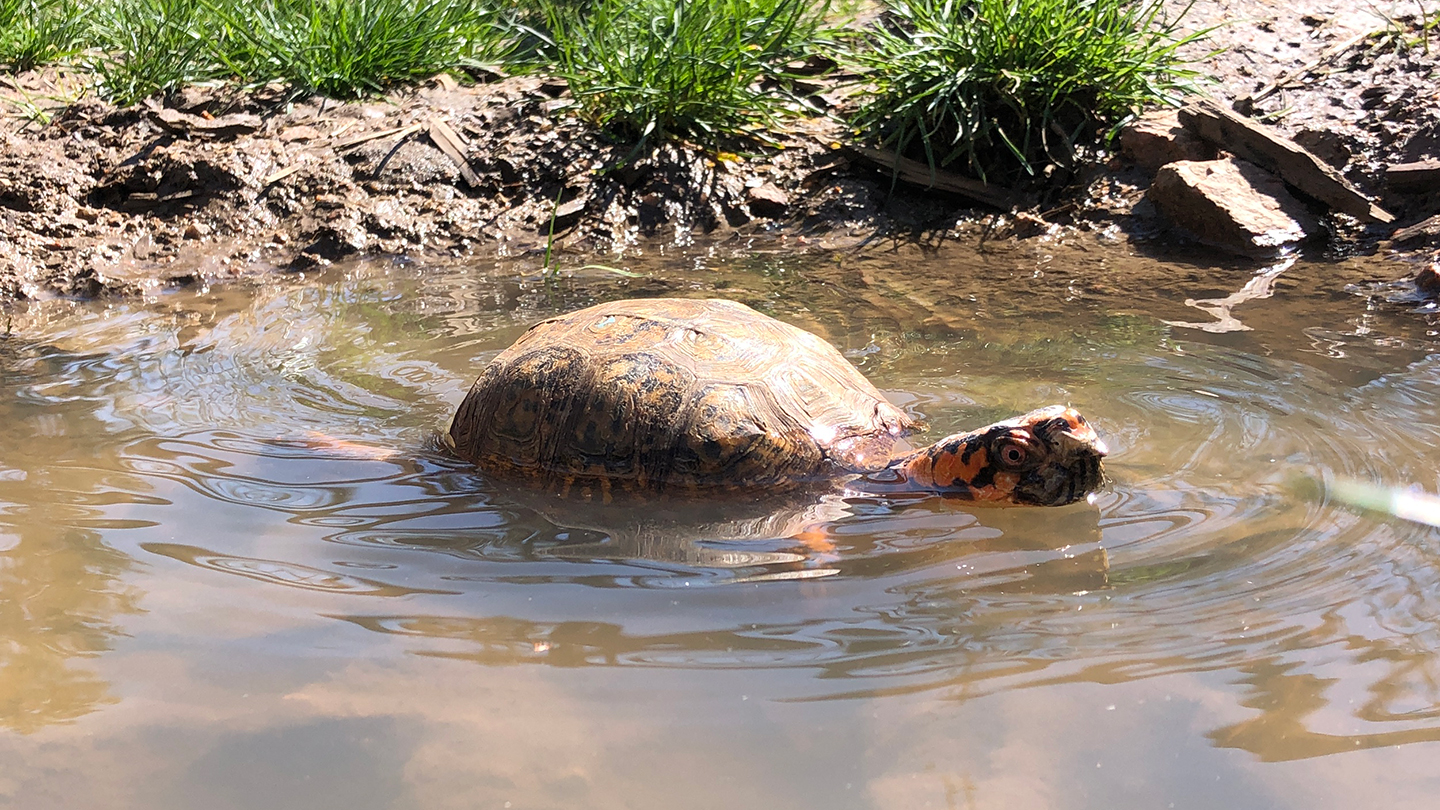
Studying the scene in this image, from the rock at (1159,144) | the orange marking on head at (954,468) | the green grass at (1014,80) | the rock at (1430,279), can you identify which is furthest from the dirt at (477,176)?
the orange marking on head at (954,468)

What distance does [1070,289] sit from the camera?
5.05 meters

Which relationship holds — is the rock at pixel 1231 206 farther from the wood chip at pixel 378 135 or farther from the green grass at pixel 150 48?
the green grass at pixel 150 48

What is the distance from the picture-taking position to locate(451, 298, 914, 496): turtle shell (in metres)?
3.27

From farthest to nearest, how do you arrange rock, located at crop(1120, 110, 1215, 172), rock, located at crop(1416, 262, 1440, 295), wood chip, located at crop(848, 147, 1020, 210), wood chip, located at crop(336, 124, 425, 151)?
1. wood chip, located at crop(336, 124, 425, 151)
2. wood chip, located at crop(848, 147, 1020, 210)
3. rock, located at crop(1120, 110, 1215, 172)
4. rock, located at crop(1416, 262, 1440, 295)

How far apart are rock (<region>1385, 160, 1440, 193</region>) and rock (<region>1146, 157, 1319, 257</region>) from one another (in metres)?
0.45

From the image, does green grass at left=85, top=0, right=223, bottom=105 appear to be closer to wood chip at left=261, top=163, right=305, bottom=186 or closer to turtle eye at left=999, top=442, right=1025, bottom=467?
wood chip at left=261, top=163, right=305, bottom=186

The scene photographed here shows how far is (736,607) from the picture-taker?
2529mm

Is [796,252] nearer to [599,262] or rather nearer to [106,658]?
[599,262]

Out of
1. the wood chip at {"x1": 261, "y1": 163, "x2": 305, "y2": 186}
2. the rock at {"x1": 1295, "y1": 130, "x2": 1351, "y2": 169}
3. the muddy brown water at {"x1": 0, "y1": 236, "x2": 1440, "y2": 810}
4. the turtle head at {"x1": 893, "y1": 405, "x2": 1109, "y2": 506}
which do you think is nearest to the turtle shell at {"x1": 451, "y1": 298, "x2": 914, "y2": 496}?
the muddy brown water at {"x1": 0, "y1": 236, "x2": 1440, "y2": 810}

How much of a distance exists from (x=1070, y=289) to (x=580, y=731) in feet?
12.2

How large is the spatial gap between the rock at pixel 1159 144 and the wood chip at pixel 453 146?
3728 mm

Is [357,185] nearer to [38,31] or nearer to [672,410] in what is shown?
[38,31]

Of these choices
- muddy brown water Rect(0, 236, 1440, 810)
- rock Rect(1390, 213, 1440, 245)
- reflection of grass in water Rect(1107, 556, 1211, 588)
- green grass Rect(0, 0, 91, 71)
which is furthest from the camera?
green grass Rect(0, 0, 91, 71)

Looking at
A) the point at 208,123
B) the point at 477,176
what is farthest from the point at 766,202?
the point at 208,123
